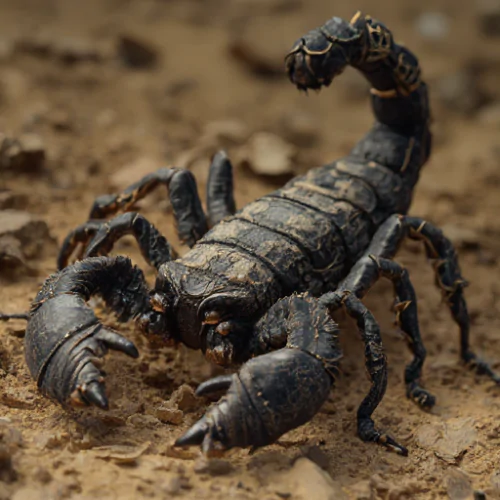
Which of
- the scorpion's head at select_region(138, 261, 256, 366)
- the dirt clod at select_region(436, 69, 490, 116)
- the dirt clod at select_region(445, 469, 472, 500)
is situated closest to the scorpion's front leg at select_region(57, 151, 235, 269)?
the scorpion's head at select_region(138, 261, 256, 366)

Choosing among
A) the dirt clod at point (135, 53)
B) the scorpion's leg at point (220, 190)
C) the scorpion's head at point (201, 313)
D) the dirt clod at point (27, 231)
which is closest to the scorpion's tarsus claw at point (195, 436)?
the scorpion's head at point (201, 313)

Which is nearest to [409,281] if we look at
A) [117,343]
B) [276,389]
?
[276,389]

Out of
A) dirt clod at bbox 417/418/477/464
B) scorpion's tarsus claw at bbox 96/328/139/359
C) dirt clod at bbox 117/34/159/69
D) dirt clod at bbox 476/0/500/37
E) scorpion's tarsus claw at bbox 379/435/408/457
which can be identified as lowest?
scorpion's tarsus claw at bbox 379/435/408/457

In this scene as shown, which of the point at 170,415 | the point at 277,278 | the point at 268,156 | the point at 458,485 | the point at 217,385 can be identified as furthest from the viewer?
the point at 268,156

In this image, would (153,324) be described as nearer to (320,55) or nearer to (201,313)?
(201,313)

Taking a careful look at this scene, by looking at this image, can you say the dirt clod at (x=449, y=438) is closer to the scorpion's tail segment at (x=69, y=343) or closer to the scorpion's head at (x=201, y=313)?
the scorpion's head at (x=201, y=313)

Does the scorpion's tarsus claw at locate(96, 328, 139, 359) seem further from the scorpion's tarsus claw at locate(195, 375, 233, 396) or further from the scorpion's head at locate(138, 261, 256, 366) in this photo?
the scorpion's head at locate(138, 261, 256, 366)
